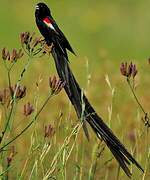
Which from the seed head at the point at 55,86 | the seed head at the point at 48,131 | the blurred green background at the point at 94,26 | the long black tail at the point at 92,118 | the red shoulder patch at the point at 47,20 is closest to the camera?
the seed head at the point at 55,86

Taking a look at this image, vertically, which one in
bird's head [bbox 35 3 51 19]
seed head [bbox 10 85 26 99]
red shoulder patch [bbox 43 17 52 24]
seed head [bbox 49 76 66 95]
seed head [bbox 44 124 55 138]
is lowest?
seed head [bbox 44 124 55 138]

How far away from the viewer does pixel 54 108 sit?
7.97m

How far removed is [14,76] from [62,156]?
5.45m

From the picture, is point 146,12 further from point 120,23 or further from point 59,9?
point 59,9

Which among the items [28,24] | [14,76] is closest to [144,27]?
[28,24]

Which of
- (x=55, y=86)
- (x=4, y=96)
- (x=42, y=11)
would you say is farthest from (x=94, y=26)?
(x=55, y=86)

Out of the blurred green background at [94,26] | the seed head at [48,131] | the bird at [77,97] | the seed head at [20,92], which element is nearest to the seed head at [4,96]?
the seed head at [20,92]

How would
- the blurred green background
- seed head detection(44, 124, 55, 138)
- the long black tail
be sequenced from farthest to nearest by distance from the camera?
the blurred green background, the long black tail, seed head detection(44, 124, 55, 138)

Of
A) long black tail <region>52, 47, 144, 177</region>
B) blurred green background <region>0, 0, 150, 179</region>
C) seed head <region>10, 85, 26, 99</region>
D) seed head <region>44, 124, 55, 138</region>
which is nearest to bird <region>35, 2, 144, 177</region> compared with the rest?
long black tail <region>52, 47, 144, 177</region>

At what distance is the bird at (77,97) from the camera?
355 cm

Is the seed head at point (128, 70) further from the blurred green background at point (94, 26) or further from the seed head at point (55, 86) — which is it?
the blurred green background at point (94, 26)

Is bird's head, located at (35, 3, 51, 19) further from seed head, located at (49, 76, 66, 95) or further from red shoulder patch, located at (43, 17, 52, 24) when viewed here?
seed head, located at (49, 76, 66, 95)

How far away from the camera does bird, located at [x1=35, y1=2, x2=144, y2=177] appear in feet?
11.6

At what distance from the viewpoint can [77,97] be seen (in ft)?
A: 12.2
